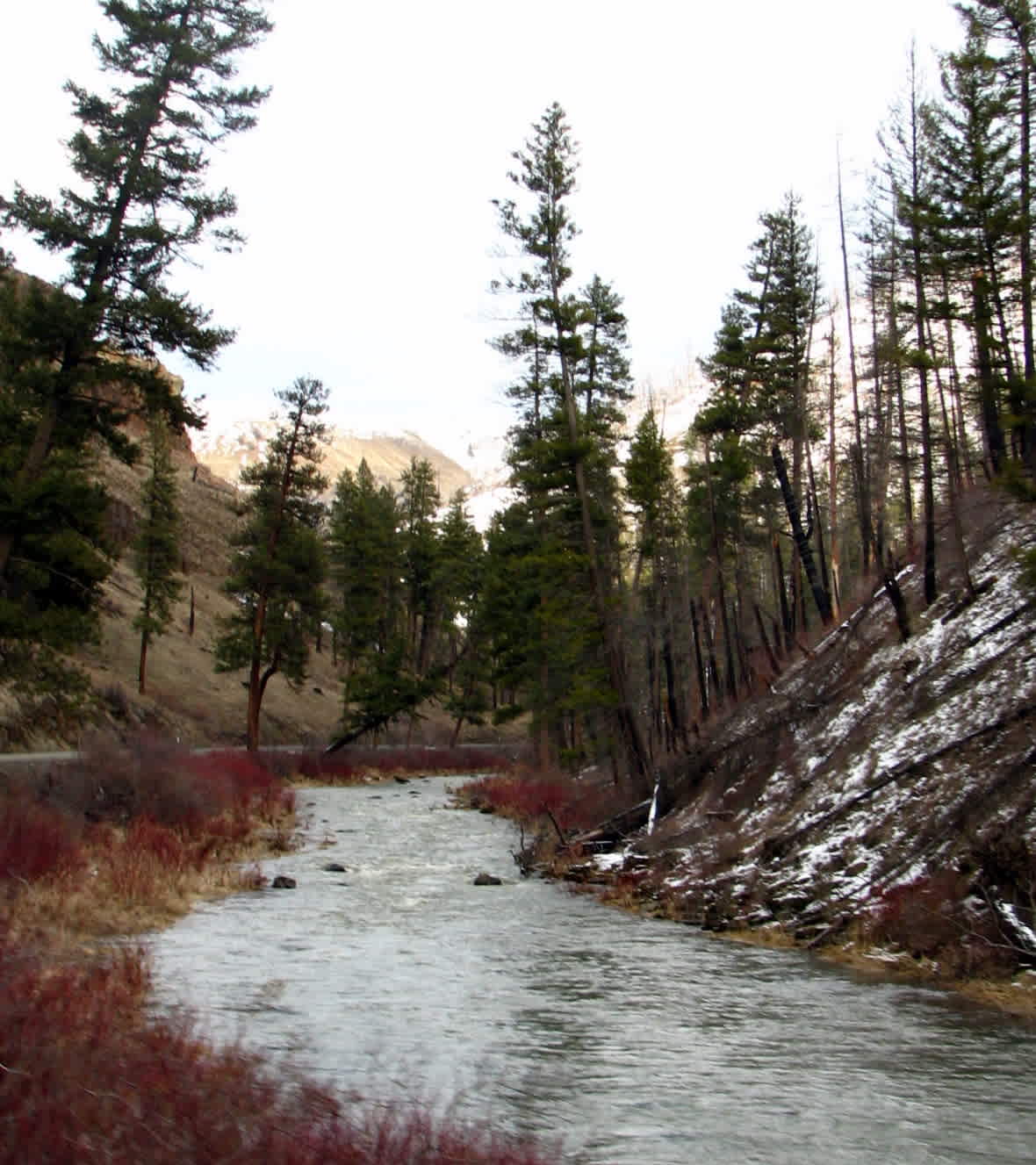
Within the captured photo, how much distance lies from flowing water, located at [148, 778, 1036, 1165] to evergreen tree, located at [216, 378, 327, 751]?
2596 centimetres

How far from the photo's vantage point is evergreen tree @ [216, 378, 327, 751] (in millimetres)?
40688

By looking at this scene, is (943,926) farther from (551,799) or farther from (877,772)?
(551,799)

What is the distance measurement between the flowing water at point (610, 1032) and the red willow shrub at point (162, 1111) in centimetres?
141

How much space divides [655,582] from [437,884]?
2455 cm

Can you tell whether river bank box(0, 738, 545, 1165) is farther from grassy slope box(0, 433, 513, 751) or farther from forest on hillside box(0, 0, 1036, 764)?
grassy slope box(0, 433, 513, 751)

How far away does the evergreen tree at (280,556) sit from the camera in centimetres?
4069

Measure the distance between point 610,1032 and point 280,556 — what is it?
3382 cm

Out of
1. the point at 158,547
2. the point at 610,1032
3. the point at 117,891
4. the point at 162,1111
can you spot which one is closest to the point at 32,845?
the point at 117,891

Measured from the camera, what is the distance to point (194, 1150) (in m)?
4.23

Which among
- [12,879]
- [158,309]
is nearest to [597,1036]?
[12,879]

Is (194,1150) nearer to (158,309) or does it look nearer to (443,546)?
(158,309)

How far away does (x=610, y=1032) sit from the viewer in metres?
9.19

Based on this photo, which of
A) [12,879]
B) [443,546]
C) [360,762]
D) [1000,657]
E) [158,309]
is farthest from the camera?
[443,546]

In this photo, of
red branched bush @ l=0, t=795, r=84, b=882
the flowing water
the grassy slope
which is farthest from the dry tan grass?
the grassy slope
